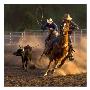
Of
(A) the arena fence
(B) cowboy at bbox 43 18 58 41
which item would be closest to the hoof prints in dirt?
(A) the arena fence

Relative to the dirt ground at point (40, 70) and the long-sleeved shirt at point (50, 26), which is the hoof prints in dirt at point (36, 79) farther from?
the long-sleeved shirt at point (50, 26)

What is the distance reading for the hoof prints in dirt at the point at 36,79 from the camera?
6.08ft

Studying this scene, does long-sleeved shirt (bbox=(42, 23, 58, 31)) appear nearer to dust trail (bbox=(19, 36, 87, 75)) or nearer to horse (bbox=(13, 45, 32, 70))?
dust trail (bbox=(19, 36, 87, 75))

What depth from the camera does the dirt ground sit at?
72.7 inches

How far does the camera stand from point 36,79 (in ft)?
6.10

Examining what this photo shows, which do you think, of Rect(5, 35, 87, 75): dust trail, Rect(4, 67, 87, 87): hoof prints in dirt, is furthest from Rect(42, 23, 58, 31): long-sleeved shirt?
Rect(4, 67, 87, 87): hoof prints in dirt

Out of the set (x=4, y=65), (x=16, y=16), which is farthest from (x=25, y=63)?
(x=16, y=16)

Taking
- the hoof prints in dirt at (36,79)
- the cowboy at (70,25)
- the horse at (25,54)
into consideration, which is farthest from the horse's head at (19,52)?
the cowboy at (70,25)

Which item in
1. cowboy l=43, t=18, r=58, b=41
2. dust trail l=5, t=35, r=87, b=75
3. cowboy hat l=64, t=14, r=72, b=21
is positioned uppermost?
cowboy hat l=64, t=14, r=72, b=21

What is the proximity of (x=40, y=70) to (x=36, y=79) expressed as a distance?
10cm

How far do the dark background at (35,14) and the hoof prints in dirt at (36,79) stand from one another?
42cm

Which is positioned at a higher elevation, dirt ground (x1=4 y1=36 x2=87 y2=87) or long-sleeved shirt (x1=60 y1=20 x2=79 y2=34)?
long-sleeved shirt (x1=60 y1=20 x2=79 y2=34)

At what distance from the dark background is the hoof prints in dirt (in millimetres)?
425

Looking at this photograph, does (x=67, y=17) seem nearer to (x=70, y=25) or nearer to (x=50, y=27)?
(x=70, y=25)
